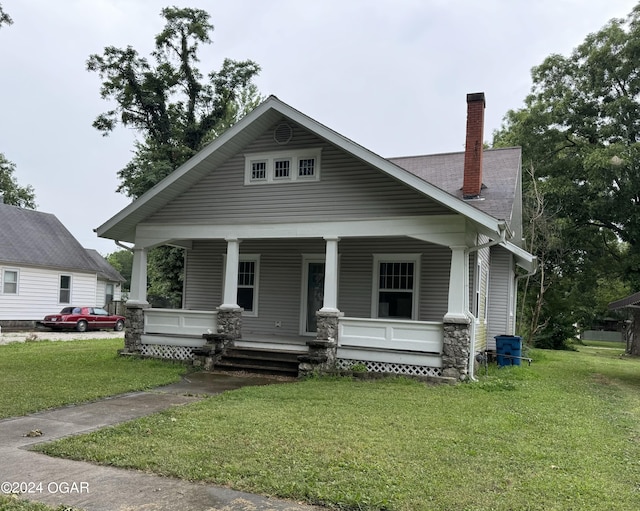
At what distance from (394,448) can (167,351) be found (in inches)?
335

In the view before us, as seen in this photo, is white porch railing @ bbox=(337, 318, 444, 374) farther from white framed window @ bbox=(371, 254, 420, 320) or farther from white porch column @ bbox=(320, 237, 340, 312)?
white framed window @ bbox=(371, 254, 420, 320)

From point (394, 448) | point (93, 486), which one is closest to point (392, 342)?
point (394, 448)

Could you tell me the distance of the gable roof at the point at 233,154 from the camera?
32.1 feet

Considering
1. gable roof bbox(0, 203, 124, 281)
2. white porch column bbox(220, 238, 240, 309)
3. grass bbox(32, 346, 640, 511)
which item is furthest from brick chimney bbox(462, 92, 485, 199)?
gable roof bbox(0, 203, 124, 281)

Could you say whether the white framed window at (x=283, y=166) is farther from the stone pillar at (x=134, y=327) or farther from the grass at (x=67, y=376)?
the grass at (x=67, y=376)

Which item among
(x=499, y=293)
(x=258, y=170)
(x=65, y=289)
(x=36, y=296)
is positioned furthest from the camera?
(x=65, y=289)

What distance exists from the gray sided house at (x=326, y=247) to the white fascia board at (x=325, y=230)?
28 millimetres

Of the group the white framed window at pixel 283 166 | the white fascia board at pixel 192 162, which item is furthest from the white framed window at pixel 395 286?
the white fascia board at pixel 192 162

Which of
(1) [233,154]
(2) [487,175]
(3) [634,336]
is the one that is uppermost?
(2) [487,175]

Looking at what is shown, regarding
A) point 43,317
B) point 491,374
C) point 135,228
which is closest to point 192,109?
point 43,317

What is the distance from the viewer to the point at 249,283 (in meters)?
14.4

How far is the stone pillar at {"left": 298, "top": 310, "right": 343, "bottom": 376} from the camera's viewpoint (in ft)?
34.6

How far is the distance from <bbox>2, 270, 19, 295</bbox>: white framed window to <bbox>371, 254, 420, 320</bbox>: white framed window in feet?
61.4

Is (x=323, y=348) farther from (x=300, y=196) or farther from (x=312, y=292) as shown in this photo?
(x=300, y=196)
